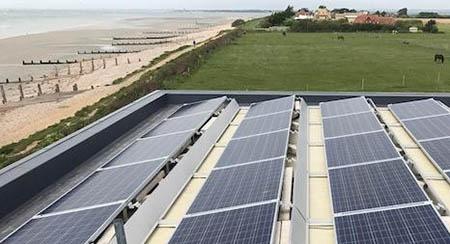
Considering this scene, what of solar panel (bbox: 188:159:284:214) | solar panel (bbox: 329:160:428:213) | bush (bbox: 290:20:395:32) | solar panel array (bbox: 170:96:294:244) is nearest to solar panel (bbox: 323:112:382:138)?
solar panel array (bbox: 170:96:294:244)

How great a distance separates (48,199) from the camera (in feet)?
35.7

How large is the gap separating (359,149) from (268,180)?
342cm

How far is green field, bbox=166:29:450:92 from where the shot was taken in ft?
139

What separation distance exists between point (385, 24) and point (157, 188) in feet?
410

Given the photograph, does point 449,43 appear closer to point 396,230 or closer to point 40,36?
point 396,230

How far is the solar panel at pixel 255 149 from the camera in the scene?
442 inches

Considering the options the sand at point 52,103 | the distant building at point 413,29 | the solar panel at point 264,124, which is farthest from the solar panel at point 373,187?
the distant building at point 413,29

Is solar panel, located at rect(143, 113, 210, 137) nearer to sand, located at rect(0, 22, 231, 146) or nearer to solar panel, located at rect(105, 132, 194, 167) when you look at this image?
solar panel, located at rect(105, 132, 194, 167)

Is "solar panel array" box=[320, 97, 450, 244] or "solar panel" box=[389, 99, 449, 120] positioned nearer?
"solar panel array" box=[320, 97, 450, 244]

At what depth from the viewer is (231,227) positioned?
7.59 m

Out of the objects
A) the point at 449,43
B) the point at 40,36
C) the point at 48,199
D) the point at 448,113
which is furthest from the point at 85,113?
the point at 40,36

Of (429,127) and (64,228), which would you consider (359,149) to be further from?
(64,228)

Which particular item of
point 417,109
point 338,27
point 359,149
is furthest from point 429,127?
point 338,27

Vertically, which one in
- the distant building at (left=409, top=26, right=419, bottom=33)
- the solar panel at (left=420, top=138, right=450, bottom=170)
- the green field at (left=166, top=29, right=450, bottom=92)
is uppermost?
the solar panel at (left=420, top=138, right=450, bottom=170)
